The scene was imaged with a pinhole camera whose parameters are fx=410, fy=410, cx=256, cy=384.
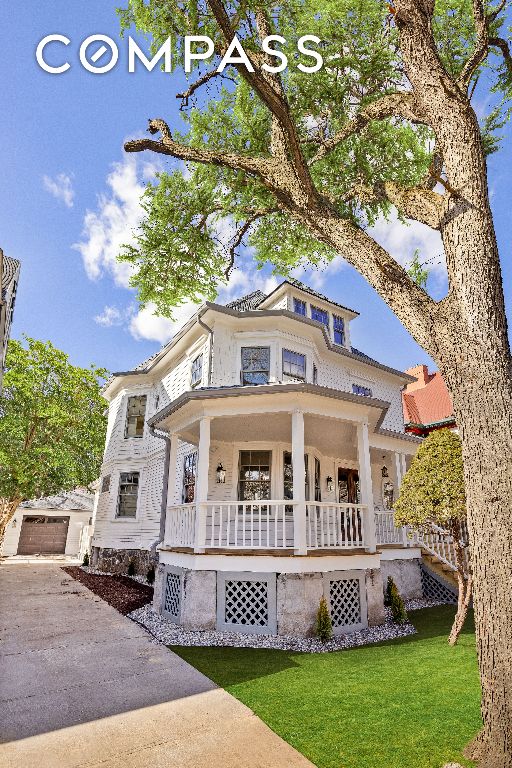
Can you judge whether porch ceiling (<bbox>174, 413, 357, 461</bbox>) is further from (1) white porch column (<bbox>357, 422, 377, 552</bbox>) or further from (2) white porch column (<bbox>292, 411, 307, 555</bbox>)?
(2) white porch column (<bbox>292, 411, 307, 555</bbox>)

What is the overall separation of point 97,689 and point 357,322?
50.9 ft

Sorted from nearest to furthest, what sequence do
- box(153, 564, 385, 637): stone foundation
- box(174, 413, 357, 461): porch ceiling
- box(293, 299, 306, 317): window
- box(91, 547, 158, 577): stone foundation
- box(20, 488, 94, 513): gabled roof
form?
1. box(153, 564, 385, 637): stone foundation
2. box(174, 413, 357, 461): porch ceiling
3. box(293, 299, 306, 317): window
4. box(91, 547, 158, 577): stone foundation
5. box(20, 488, 94, 513): gabled roof

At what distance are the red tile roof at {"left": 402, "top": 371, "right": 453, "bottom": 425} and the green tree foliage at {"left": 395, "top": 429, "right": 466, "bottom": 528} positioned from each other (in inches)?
554

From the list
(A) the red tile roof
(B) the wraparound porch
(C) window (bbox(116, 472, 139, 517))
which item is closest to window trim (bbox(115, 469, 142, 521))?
(C) window (bbox(116, 472, 139, 517))

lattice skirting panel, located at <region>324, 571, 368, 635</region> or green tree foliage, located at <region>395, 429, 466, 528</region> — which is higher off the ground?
green tree foliage, located at <region>395, 429, 466, 528</region>

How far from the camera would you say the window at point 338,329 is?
16.8 meters

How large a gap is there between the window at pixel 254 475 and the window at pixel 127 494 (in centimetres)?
713

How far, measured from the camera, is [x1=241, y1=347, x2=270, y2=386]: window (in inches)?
Result: 510

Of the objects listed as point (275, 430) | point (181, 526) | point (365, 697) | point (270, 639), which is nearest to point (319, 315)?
point (275, 430)

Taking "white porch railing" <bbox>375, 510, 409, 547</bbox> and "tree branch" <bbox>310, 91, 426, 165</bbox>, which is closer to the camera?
"tree branch" <bbox>310, 91, 426, 165</bbox>

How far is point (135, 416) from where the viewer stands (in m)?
18.2

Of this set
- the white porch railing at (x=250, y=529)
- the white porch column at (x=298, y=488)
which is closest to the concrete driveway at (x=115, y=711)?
the white porch railing at (x=250, y=529)

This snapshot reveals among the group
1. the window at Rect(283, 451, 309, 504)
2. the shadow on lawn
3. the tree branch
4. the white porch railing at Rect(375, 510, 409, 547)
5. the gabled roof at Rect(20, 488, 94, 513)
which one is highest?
the tree branch

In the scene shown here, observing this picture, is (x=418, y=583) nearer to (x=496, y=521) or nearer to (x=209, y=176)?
(x=496, y=521)
